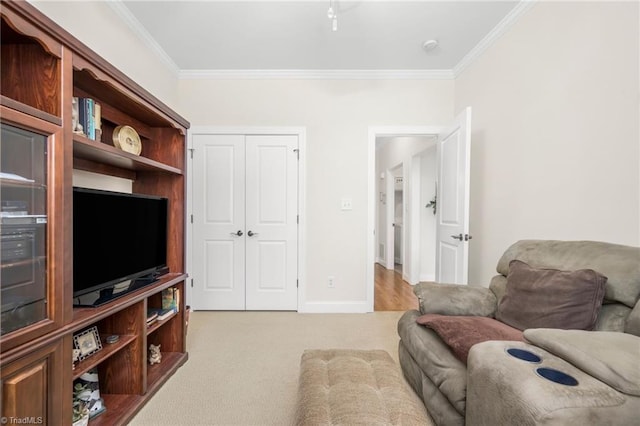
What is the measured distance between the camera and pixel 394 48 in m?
2.67

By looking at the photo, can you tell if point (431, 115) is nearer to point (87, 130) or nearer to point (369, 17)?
point (369, 17)

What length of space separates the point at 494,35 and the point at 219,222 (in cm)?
326

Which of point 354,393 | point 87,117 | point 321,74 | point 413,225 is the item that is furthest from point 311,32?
point 413,225

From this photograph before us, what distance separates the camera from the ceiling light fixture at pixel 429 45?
2541mm

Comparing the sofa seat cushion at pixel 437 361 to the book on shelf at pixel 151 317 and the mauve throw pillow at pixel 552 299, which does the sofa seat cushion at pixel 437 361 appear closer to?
the mauve throw pillow at pixel 552 299

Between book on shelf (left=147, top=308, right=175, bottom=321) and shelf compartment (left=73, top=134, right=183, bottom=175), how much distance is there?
39.3 inches

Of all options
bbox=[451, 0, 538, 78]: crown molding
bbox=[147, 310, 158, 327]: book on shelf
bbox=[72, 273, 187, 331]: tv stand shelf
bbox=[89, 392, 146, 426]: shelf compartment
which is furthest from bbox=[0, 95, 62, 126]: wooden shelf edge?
bbox=[451, 0, 538, 78]: crown molding

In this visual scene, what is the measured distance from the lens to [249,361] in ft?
6.89

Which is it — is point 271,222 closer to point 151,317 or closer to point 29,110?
point 151,317

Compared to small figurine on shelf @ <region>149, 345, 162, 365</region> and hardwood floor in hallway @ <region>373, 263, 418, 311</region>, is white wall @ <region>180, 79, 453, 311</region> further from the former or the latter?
small figurine on shelf @ <region>149, 345, 162, 365</region>

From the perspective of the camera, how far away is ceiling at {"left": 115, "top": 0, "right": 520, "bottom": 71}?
7.00 feet

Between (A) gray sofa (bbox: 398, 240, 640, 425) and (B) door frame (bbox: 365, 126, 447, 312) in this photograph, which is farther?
(B) door frame (bbox: 365, 126, 447, 312)

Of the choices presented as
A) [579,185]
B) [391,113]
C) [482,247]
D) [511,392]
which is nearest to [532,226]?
[579,185]

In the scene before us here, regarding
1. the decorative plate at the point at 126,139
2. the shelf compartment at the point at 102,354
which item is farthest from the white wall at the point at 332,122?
the shelf compartment at the point at 102,354
